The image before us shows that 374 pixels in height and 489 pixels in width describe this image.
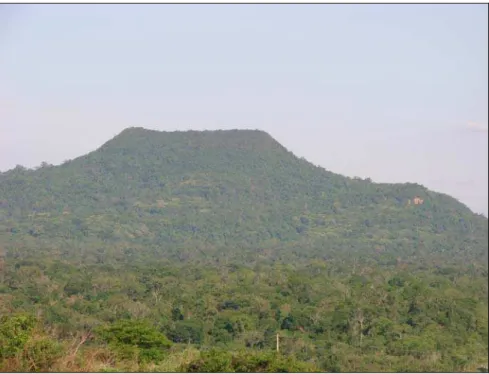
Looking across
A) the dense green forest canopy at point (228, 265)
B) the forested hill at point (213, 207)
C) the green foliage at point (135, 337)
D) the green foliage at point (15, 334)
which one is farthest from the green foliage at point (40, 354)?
the forested hill at point (213, 207)

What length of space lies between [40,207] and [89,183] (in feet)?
30.4

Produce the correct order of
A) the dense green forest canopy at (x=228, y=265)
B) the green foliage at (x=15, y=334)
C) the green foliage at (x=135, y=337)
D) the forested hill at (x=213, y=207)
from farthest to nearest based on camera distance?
the forested hill at (x=213, y=207) → the green foliage at (x=135, y=337) → the dense green forest canopy at (x=228, y=265) → the green foliage at (x=15, y=334)

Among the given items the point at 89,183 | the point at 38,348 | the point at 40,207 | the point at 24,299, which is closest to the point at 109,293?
the point at 24,299

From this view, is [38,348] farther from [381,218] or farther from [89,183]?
[89,183]

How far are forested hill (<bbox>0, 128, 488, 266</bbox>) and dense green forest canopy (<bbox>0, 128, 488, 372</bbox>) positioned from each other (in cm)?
23

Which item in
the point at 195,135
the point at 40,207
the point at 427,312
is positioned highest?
the point at 195,135

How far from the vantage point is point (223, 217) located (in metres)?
75.9

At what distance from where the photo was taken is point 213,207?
261 feet

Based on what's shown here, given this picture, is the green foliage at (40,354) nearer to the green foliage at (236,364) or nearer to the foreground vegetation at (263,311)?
the green foliage at (236,364)

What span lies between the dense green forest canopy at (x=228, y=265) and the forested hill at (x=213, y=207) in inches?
8.9

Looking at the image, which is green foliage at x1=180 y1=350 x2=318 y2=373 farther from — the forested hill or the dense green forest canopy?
the forested hill

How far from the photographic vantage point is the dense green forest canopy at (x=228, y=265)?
1530 cm

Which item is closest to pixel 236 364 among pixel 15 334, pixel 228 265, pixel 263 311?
pixel 15 334

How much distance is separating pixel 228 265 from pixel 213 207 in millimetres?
34011
